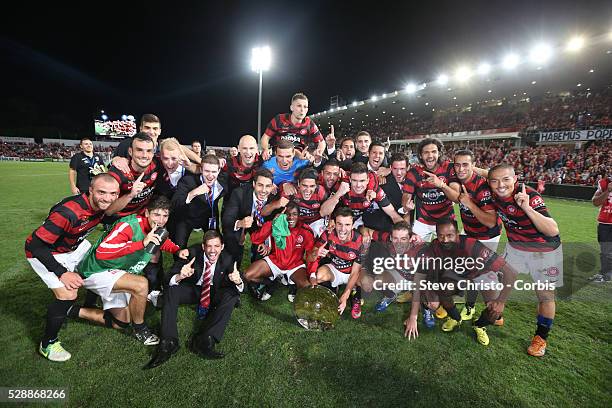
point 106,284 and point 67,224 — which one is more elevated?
point 67,224

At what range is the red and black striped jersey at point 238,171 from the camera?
15.3 feet

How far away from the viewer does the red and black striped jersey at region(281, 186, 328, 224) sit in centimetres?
424

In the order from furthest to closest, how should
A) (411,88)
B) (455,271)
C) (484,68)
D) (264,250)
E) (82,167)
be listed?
(411,88), (484,68), (82,167), (264,250), (455,271)

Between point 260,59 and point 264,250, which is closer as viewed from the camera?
point 264,250

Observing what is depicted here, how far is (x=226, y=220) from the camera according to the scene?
13.1 ft

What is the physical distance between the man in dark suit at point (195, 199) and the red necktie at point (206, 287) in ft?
2.76

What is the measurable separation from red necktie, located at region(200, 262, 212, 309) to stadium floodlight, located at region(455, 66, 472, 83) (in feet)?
93.1

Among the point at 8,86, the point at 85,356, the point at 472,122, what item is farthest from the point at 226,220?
the point at 8,86

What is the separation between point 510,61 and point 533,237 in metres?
25.1

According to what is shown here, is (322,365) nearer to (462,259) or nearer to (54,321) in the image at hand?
(462,259)

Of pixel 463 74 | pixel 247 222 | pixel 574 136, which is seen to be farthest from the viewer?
pixel 463 74

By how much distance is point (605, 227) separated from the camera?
5.03 m

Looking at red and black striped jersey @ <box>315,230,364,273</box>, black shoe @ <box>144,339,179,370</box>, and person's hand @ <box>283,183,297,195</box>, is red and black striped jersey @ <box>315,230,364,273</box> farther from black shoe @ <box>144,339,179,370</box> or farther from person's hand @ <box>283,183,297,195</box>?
black shoe @ <box>144,339,179,370</box>

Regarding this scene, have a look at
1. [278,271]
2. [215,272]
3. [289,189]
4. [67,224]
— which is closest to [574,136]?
[289,189]
